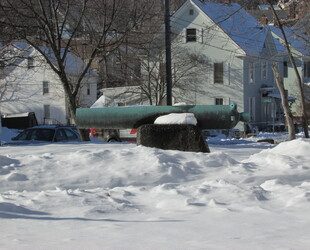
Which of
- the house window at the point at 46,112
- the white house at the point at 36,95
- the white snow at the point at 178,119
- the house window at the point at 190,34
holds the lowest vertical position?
the white snow at the point at 178,119

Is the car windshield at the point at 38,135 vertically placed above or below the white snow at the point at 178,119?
below

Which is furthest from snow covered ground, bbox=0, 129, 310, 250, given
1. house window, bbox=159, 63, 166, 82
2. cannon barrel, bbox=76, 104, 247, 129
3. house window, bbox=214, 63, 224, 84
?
house window, bbox=214, 63, 224, 84

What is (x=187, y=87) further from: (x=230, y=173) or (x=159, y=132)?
(x=230, y=173)

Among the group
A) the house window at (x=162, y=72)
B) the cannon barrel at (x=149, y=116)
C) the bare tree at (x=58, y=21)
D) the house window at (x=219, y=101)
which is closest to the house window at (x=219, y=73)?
the house window at (x=219, y=101)

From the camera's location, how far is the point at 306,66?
49750 millimetres

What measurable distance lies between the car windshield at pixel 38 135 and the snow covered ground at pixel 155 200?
23.0 ft

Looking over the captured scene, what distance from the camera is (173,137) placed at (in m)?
10.5

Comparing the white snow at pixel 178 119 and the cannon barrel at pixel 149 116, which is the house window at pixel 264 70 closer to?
the cannon barrel at pixel 149 116

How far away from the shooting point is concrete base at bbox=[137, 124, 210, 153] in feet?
34.2

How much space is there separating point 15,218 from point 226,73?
1310 inches

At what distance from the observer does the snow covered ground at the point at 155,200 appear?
5.09m

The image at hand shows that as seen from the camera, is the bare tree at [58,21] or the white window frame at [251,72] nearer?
the bare tree at [58,21]

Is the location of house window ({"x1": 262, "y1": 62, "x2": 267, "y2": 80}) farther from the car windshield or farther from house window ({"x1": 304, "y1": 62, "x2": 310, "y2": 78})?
the car windshield

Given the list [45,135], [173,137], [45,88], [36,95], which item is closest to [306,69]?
[45,88]
